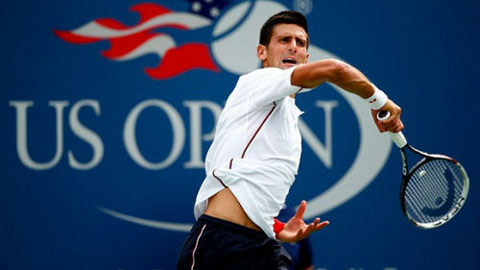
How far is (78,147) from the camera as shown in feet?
14.5

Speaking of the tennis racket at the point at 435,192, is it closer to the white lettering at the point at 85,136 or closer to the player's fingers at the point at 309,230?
the player's fingers at the point at 309,230

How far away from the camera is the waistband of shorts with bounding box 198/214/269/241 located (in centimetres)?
319

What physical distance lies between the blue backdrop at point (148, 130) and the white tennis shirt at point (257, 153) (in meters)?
1.22

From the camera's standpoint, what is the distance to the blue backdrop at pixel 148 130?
4418 millimetres

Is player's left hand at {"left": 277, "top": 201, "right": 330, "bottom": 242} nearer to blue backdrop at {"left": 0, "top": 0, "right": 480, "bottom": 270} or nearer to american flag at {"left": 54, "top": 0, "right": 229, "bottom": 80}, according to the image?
blue backdrop at {"left": 0, "top": 0, "right": 480, "bottom": 270}

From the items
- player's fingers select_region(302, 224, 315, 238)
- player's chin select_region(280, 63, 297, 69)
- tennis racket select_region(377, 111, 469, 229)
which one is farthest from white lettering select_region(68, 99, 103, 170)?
tennis racket select_region(377, 111, 469, 229)

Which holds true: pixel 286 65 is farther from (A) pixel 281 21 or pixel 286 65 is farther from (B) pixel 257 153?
(B) pixel 257 153

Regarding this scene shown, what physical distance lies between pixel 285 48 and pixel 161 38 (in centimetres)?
118

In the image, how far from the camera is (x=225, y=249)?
125 inches

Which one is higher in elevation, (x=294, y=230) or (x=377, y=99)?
(x=377, y=99)

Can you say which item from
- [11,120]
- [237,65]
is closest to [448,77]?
[237,65]

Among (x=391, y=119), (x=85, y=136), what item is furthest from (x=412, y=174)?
(x=85, y=136)

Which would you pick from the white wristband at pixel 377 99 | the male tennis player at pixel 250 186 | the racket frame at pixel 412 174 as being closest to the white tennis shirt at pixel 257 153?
the male tennis player at pixel 250 186

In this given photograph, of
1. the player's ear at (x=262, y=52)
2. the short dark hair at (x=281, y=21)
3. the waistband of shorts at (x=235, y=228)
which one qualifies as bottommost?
the waistband of shorts at (x=235, y=228)
